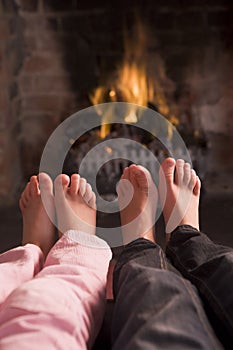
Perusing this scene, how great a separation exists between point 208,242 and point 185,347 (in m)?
0.32

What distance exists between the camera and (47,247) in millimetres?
1298

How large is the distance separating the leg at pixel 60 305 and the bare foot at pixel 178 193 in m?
0.33

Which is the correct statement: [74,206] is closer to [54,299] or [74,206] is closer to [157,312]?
[54,299]

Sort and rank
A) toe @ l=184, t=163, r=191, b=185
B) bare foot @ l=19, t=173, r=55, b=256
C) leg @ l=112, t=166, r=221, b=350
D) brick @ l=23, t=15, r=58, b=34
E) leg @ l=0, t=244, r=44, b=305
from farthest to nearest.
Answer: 1. brick @ l=23, t=15, r=58, b=34
2. toe @ l=184, t=163, r=191, b=185
3. bare foot @ l=19, t=173, r=55, b=256
4. leg @ l=0, t=244, r=44, b=305
5. leg @ l=112, t=166, r=221, b=350

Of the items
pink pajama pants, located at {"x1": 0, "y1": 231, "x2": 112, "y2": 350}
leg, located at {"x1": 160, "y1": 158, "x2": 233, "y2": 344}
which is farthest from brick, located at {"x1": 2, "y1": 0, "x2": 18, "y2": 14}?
pink pajama pants, located at {"x1": 0, "y1": 231, "x2": 112, "y2": 350}

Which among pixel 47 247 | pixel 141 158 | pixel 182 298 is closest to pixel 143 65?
pixel 141 158

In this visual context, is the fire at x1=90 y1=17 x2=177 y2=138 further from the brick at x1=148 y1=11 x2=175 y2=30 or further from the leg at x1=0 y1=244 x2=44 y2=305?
the leg at x1=0 y1=244 x2=44 y2=305

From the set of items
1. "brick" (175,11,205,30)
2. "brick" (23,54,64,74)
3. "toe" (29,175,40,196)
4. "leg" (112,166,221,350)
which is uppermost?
"brick" (175,11,205,30)

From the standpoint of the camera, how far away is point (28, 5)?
2043 mm

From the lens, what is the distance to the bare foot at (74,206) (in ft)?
4.33

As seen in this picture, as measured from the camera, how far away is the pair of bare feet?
1.32 m

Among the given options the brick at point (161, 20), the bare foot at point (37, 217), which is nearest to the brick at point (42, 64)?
the brick at point (161, 20)

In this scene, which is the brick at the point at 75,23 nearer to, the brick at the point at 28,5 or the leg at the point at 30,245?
the brick at the point at 28,5

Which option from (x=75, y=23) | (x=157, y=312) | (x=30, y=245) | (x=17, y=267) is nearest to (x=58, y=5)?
(x=75, y=23)
